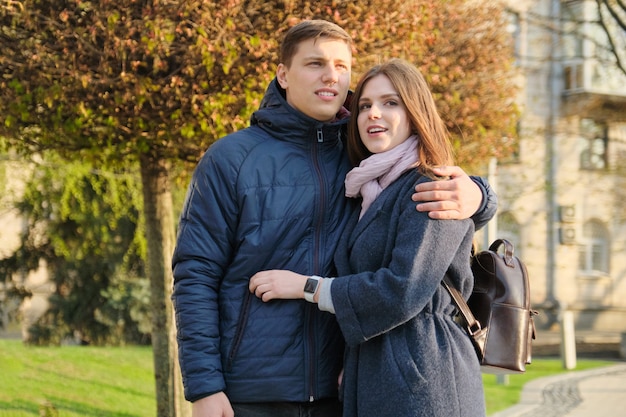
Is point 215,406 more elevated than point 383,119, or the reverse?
point 383,119

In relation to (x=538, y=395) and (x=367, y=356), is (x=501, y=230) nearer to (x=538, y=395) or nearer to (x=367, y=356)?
(x=538, y=395)

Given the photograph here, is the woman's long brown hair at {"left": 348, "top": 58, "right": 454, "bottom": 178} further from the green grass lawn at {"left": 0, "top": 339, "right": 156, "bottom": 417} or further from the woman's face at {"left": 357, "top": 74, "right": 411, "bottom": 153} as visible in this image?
the green grass lawn at {"left": 0, "top": 339, "right": 156, "bottom": 417}

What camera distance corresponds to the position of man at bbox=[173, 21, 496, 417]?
8.84ft

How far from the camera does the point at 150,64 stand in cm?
477

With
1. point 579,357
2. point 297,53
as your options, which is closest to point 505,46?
point 297,53

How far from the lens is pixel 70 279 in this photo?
15.2 metres

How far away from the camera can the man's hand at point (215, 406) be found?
8.67 ft

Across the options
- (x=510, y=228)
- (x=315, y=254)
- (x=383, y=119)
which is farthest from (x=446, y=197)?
(x=510, y=228)

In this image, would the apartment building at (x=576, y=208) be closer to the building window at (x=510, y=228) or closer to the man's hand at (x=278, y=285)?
the building window at (x=510, y=228)

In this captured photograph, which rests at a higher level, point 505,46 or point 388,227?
point 505,46

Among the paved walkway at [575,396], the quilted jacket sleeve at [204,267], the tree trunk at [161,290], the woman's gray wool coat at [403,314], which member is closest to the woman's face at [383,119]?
the woman's gray wool coat at [403,314]

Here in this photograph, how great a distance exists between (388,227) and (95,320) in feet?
42.9

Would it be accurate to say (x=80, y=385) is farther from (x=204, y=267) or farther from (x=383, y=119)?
(x=383, y=119)

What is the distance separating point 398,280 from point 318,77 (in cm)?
82
